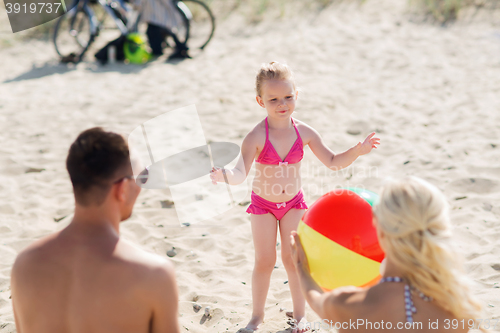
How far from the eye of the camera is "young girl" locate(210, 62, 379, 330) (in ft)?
9.37

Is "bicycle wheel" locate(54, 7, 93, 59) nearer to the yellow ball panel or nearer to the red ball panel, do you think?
the red ball panel

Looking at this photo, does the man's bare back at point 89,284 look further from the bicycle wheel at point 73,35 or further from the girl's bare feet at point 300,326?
the bicycle wheel at point 73,35

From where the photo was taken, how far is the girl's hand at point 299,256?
2.20 m

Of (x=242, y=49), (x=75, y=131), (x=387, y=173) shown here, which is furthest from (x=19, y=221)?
(x=242, y=49)

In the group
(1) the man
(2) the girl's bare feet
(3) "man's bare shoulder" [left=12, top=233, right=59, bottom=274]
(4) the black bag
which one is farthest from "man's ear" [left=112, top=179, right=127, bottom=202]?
(4) the black bag

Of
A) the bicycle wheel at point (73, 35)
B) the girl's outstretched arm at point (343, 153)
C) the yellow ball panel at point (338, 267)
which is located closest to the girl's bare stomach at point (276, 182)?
the girl's outstretched arm at point (343, 153)

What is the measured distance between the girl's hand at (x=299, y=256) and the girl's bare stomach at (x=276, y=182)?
0.61 meters

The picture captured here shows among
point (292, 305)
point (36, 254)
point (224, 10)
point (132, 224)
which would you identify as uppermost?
point (224, 10)

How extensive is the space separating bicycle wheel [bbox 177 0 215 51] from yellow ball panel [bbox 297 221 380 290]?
7994 mm

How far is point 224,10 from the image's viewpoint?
474 inches

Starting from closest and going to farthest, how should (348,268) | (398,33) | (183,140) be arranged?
(348,268), (183,140), (398,33)

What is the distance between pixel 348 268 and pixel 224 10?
1094 centimetres

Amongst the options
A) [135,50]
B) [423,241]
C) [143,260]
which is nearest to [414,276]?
[423,241]

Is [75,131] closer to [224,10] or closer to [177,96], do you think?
[177,96]
